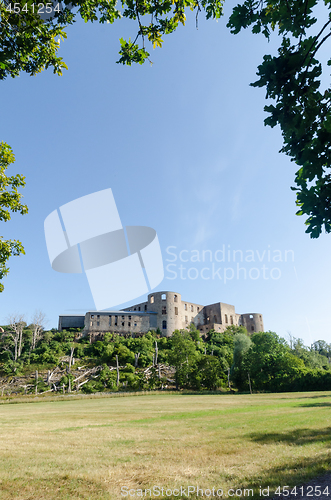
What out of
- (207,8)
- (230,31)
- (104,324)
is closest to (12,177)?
(207,8)

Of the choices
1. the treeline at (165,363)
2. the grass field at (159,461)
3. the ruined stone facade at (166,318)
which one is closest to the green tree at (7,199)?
the grass field at (159,461)

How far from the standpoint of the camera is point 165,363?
5378cm

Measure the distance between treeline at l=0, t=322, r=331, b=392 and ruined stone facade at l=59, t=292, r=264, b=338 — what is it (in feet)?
26.3

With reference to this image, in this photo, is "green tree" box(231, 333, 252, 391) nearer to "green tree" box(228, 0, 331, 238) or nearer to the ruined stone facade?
the ruined stone facade

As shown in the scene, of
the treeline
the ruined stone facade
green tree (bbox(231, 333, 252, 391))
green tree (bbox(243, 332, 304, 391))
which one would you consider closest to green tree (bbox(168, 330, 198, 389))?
the treeline

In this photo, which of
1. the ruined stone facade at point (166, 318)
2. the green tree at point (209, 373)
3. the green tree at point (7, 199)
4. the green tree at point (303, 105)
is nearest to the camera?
the green tree at point (303, 105)

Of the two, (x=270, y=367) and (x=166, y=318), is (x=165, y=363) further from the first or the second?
(x=166, y=318)

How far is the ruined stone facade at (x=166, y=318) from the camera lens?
70.8 m

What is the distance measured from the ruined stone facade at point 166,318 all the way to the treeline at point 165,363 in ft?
26.3

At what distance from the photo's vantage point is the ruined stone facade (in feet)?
232

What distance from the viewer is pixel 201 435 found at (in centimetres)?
793

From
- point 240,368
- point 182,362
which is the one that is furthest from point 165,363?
point 240,368

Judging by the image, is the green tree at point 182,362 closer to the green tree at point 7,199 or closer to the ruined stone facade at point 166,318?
the ruined stone facade at point 166,318

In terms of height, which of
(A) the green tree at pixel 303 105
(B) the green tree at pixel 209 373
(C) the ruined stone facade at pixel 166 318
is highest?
(C) the ruined stone facade at pixel 166 318
